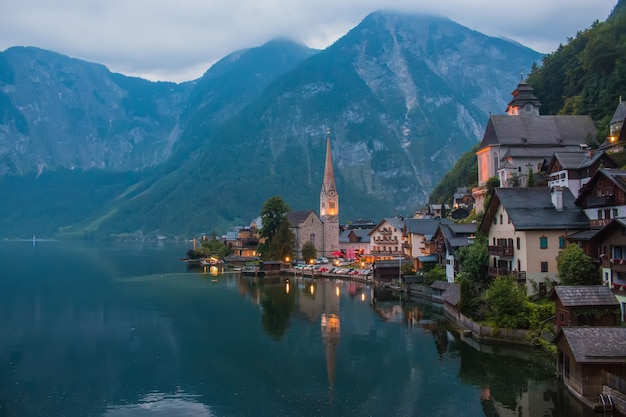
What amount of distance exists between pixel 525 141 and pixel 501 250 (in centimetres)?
3643

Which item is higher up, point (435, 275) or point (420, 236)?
point (420, 236)

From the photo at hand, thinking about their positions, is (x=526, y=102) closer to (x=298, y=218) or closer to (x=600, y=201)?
(x=298, y=218)

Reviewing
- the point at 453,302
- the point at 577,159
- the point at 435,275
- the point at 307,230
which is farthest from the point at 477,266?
the point at 307,230

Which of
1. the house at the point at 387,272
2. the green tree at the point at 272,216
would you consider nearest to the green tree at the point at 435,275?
the house at the point at 387,272

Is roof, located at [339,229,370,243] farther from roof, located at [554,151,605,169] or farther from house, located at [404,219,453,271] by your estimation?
roof, located at [554,151,605,169]

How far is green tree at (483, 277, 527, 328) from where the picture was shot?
43812mm

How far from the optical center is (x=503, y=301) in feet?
144

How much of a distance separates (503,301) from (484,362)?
Answer: 6010 millimetres

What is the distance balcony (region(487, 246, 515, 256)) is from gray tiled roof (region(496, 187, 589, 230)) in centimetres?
288

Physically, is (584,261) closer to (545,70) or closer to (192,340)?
(192,340)

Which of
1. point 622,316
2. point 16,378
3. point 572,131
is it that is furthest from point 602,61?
point 16,378

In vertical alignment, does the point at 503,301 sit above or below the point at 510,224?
below

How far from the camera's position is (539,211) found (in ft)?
160

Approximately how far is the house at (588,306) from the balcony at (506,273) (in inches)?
388
